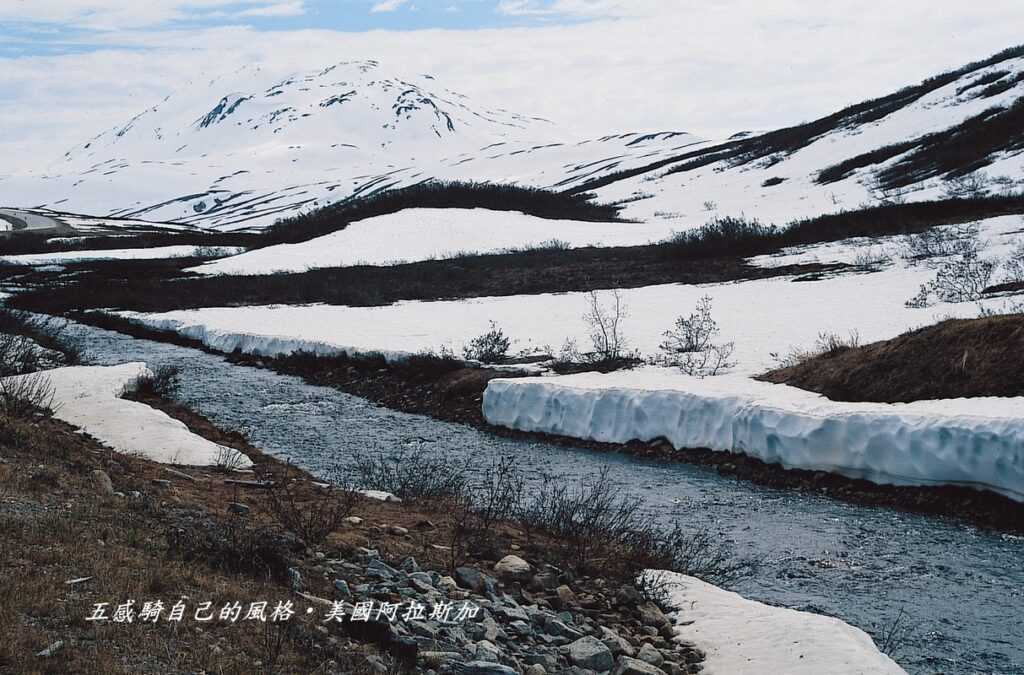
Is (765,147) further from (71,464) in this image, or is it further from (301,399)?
(71,464)

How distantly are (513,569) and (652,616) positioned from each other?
124cm

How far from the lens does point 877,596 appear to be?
843 cm

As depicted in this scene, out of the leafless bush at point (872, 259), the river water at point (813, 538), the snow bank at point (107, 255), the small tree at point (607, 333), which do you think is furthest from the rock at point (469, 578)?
the snow bank at point (107, 255)

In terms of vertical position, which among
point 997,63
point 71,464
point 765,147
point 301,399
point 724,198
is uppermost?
point 997,63

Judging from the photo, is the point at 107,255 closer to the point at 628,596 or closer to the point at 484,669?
the point at 628,596

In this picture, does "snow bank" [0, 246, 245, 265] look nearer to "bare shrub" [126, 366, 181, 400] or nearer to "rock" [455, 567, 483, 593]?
"bare shrub" [126, 366, 181, 400]

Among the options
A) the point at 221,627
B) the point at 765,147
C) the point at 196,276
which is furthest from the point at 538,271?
the point at 765,147

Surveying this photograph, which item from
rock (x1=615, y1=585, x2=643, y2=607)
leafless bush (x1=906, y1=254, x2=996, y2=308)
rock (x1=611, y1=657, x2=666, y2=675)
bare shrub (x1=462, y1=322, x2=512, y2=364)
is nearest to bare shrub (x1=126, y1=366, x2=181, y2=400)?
bare shrub (x1=462, y1=322, x2=512, y2=364)

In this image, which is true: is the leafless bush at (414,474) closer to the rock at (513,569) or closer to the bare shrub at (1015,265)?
the rock at (513,569)

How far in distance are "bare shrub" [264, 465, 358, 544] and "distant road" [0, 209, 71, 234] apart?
72.3 m

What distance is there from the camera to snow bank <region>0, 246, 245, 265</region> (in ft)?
163

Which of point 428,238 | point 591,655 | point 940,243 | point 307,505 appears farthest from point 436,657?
point 428,238

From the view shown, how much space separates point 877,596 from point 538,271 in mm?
27349

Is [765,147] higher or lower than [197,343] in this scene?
higher
